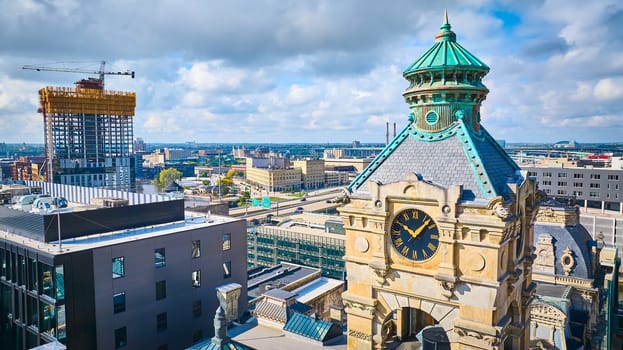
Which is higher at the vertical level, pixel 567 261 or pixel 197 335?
pixel 567 261

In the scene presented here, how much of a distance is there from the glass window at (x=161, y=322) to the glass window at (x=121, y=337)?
9.04 feet

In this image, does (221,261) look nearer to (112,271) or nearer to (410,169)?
(112,271)

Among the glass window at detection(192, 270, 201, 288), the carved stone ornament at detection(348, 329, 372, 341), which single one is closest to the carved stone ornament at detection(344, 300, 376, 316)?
the carved stone ornament at detection(348, 329, 372, 341)

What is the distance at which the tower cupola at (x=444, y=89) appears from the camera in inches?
652

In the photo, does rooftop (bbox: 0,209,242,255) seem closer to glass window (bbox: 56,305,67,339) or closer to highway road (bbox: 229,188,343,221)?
glass window (bbox: 56,305,67,339)

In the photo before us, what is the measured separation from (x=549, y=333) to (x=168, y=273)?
30.7 meters

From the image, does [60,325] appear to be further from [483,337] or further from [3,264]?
[483,337]

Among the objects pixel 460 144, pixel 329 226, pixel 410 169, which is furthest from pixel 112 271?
pixel 329 226

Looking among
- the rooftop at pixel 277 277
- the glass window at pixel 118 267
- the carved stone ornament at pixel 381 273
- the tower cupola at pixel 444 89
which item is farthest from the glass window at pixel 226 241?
the tower cupola at pixel 444 89

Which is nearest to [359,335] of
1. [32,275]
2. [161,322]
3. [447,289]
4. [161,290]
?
[447,289]

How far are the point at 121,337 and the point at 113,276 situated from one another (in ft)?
16.6

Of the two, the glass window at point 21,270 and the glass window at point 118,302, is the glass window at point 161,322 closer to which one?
the glass window at point 118,302

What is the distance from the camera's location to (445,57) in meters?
16.7

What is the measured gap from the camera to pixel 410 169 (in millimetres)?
16750
